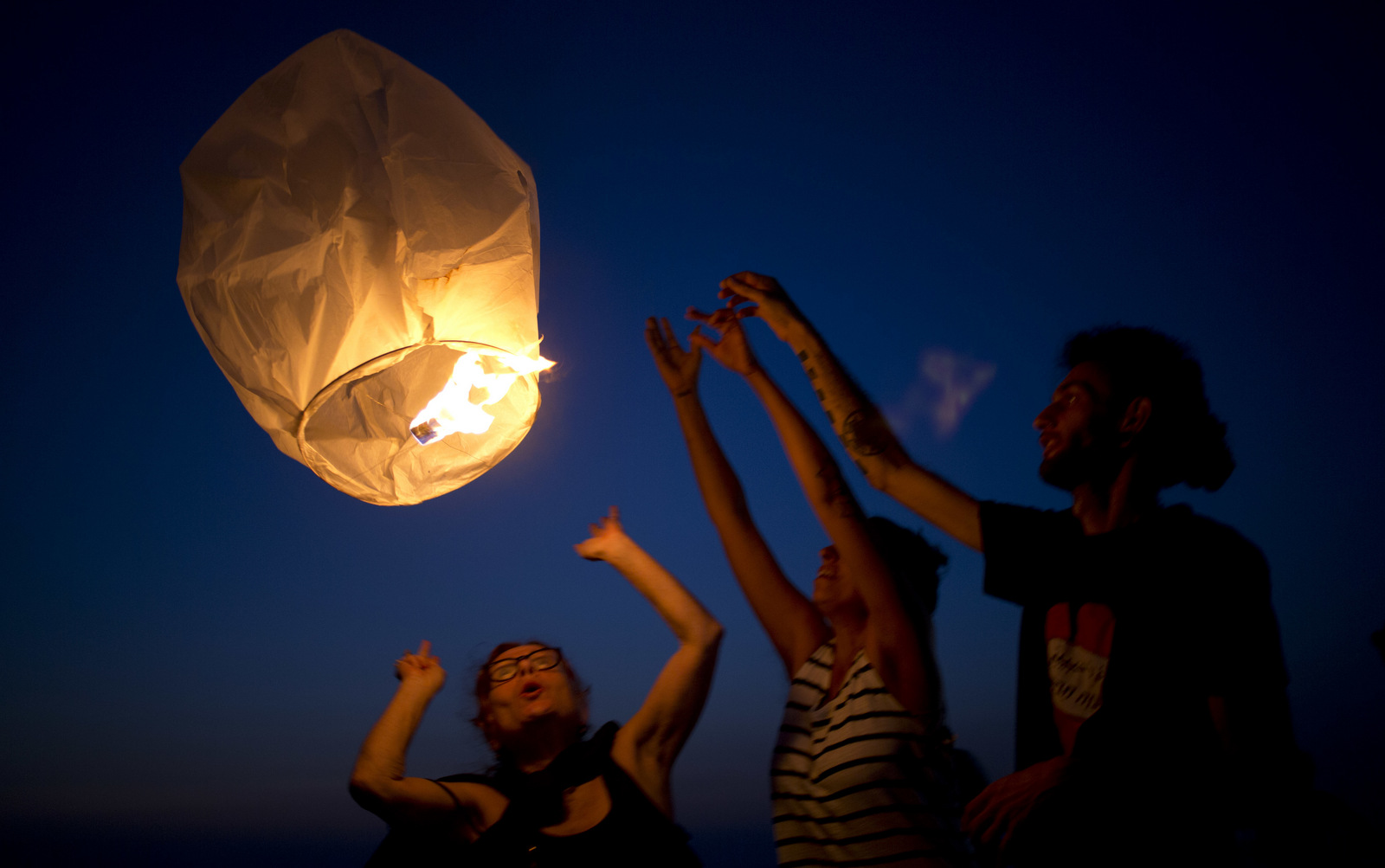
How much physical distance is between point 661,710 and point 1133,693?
1.04m

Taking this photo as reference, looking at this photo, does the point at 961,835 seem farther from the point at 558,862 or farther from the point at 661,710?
the point at 558,862

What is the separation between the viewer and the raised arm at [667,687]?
1.84 meters

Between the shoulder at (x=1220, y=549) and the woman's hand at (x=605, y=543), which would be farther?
the woman's hand at (x=605, y=543)

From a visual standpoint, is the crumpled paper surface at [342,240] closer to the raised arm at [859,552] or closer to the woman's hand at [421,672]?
the raised arm at [859,552]

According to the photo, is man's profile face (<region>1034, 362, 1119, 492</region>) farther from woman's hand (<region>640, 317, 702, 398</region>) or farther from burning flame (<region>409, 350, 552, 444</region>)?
burning flame (<region>409, 350, 552, 444</region>)

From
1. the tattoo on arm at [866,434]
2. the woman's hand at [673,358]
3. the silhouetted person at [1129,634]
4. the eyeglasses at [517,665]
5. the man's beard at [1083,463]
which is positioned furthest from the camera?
the eyeglasses at [517,665]

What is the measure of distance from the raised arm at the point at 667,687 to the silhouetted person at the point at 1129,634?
1.86 feet

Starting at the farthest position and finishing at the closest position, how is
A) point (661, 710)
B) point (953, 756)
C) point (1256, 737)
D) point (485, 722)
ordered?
point (485, 722) < point (661, 710) < point (953, 756) < point (1256, 737)

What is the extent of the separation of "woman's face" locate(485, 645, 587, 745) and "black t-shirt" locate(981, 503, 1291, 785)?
1.16 meters

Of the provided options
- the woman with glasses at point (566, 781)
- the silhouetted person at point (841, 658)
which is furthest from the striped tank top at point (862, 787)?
the woman with glasses at point (566, 781)

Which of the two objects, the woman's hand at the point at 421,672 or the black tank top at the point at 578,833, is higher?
the woman's hand at the point at 421,672

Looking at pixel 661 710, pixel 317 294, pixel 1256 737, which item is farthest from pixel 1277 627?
pixel 317 294

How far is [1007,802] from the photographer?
123 centimetres

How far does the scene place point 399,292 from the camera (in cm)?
124
